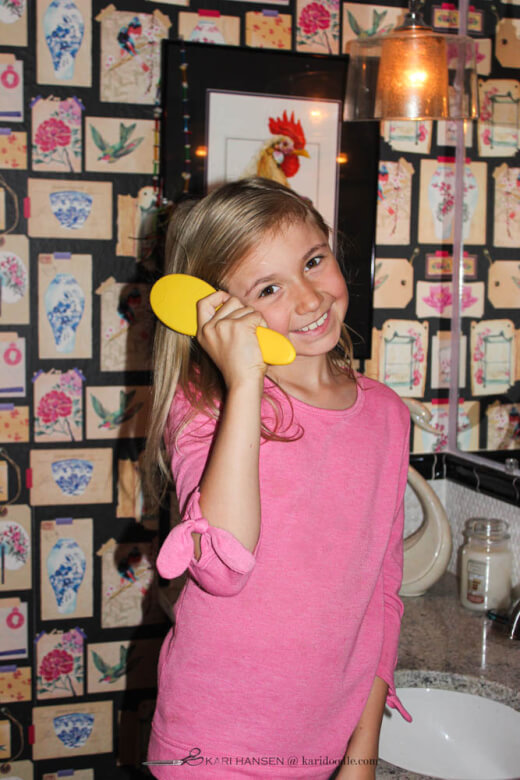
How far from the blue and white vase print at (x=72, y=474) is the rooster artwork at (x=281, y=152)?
2.30ft

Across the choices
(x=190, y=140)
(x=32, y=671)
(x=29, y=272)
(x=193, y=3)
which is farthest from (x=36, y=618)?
(x=193, y=3)

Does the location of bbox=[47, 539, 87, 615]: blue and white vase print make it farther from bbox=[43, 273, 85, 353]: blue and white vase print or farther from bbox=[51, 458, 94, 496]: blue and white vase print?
bbox=[43, 273, 85, 353]: blue and white vase print

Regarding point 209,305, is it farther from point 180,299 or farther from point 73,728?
point 73,728

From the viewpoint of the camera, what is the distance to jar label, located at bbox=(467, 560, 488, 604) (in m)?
1.46

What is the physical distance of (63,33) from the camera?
1.55m

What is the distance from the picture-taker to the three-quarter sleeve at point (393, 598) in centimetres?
109

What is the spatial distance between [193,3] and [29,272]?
65cm

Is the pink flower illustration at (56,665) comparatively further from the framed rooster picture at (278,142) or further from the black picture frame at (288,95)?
the framed rooster picture at (278,142)

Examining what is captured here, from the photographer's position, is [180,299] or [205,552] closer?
[205,552]

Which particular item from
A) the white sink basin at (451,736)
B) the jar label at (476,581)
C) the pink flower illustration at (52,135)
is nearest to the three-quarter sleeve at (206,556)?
the white sink basin at (451,736)

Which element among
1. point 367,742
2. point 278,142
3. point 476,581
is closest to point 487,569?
point 476,581

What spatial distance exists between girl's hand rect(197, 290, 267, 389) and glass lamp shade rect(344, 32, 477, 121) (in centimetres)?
70

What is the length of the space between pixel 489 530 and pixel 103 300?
898mm

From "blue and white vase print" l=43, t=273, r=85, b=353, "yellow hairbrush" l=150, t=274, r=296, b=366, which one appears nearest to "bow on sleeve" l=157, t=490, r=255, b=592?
"yellow hairbrush" l=150, t=274, r=296, b=366
